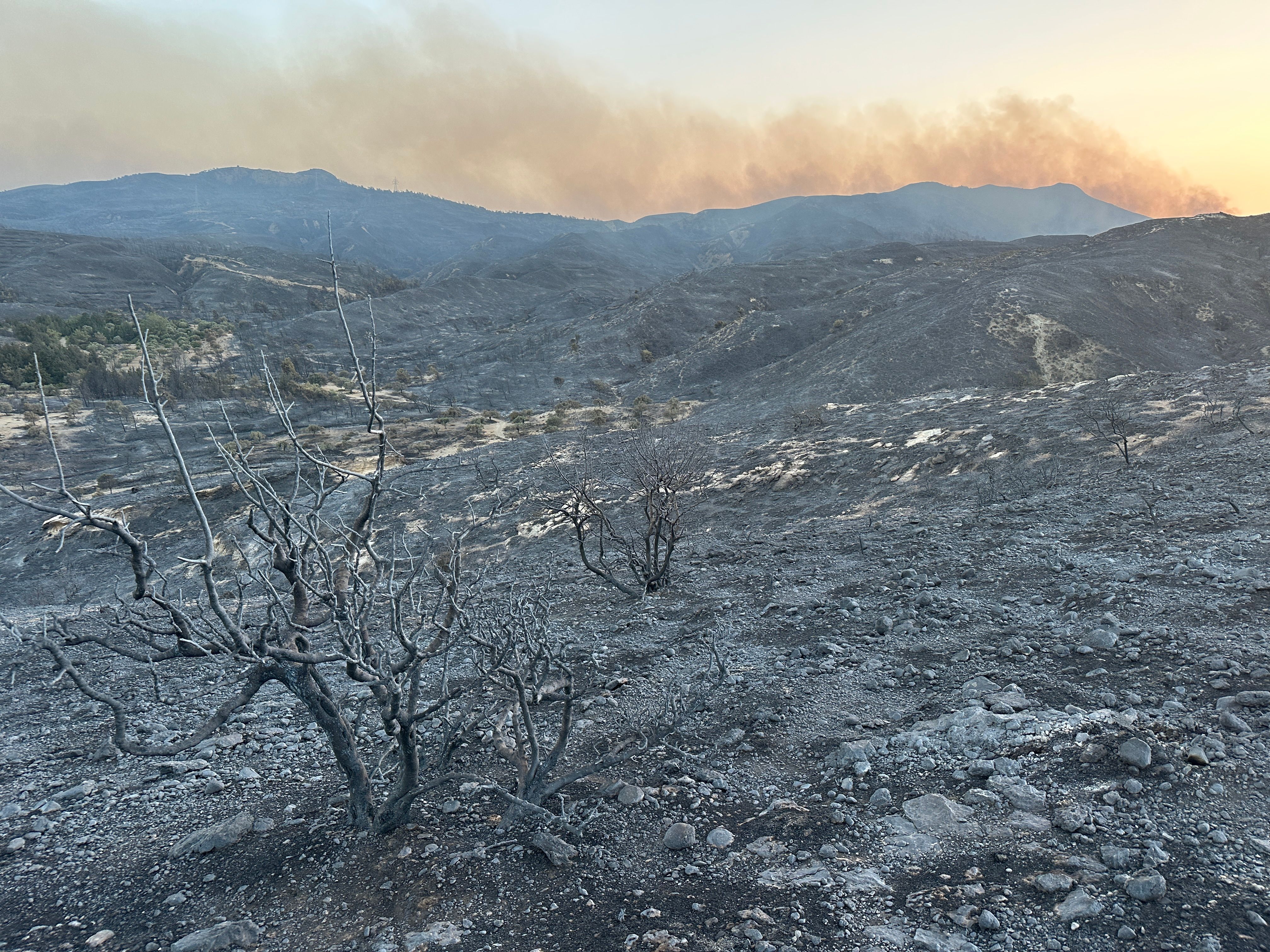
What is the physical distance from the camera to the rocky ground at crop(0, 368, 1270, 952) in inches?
125

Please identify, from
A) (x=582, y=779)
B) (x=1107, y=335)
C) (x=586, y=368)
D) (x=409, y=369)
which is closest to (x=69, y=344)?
(x=409, y=369)

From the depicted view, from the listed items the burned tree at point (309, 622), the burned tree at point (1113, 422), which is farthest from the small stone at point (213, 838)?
the burned tree at point (1113, 422)

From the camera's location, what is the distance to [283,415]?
10.9 feet

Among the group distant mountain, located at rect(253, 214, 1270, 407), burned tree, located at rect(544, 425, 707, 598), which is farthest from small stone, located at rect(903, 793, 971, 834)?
distant mountain, located at rect(253, 214, 1270, 407)

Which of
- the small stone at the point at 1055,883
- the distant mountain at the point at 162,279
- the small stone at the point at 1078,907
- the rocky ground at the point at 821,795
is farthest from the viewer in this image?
the distant mountain at the point at 162,279

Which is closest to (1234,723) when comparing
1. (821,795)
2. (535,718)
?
(821,795)

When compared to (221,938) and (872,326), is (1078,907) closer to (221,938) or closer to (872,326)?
(221,938)

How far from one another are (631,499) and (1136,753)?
14147 millimetres

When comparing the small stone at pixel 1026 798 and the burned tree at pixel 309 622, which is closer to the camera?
the burned tree at pixel 309 622

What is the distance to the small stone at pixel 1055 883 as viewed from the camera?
3.08 meters

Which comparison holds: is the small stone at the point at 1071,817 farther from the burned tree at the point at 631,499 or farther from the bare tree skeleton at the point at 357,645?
the burned tree at the point at 631,499

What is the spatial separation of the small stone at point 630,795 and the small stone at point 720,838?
61 centimetres

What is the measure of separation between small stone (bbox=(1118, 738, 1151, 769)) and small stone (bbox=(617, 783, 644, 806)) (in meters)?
3.27

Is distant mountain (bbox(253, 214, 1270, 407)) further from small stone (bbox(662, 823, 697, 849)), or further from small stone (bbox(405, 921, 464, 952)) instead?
small stone (bbox(405, 921, 464, 952))
